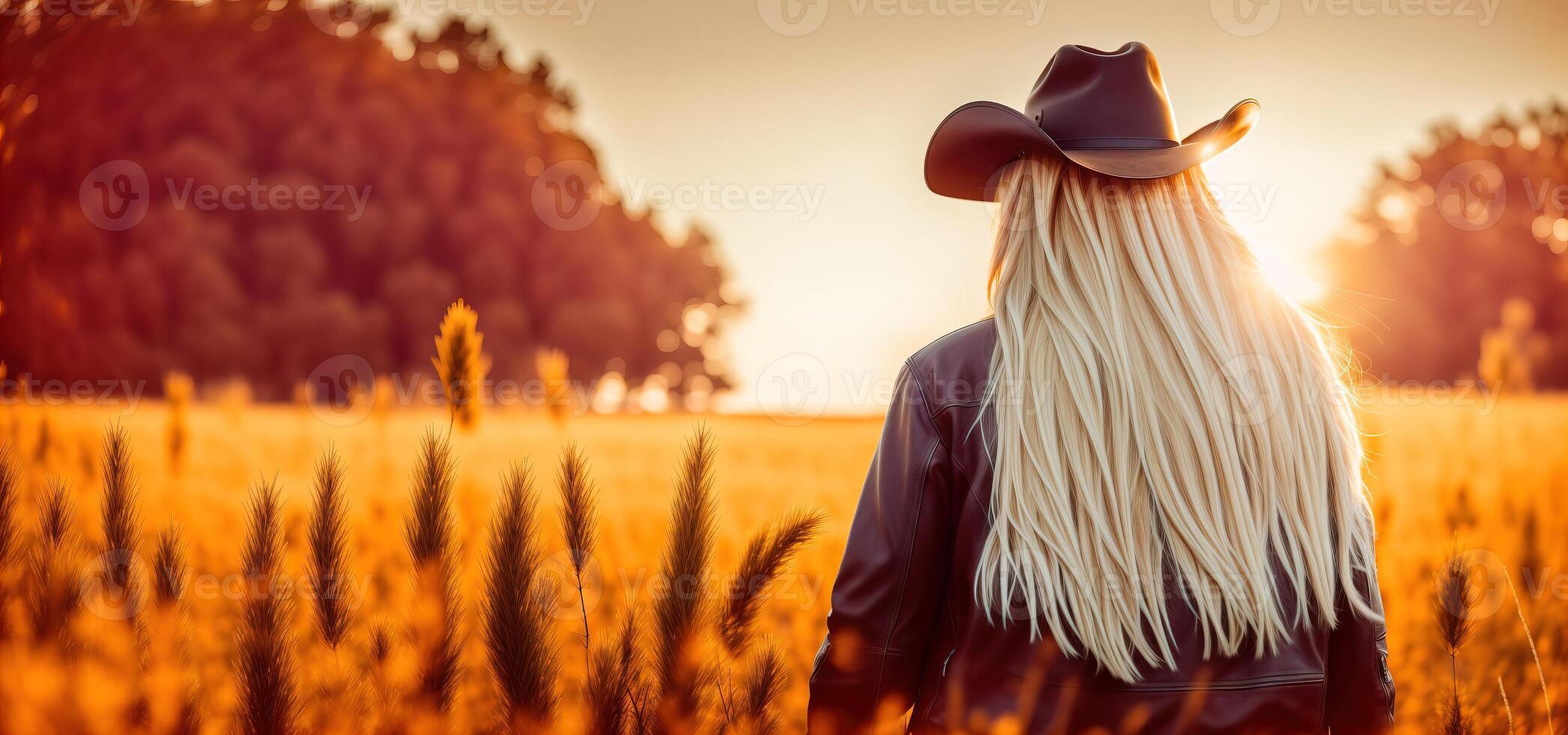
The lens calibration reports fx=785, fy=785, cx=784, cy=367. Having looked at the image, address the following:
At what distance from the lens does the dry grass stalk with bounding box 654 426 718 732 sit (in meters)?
1.13

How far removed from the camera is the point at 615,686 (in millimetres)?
1180

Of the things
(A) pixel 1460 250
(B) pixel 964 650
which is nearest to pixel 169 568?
(B) pixel 964 650

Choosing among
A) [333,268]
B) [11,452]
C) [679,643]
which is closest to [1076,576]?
[679,643]

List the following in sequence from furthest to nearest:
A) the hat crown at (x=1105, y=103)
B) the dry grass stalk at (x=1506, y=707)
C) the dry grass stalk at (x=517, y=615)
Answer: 1. the dry grass stalk at (x=1506, y=707)
2. the hat crown at (x=1105, y=103)
3. the dry grass stalk at (x=517, y=615)

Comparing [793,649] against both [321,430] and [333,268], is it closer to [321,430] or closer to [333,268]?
[321,430]

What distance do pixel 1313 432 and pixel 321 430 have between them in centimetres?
229

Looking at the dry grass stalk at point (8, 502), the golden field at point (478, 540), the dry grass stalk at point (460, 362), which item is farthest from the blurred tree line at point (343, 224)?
the dry grass stalk at point (460, 362)

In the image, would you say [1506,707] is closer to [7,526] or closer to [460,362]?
[460,362]

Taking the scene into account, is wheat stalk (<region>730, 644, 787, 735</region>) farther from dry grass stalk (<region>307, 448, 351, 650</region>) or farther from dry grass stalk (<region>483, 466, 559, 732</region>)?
dry grass stalk (<region>307, 448, 351, 650</region>)

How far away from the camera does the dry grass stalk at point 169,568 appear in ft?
3.43

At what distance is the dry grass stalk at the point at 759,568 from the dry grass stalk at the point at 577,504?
0.22 meters

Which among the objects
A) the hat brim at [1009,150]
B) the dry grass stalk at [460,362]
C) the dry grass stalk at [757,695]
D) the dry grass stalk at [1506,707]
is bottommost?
the dry grass stalk at [1506,707]

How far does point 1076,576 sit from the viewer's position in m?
0.99

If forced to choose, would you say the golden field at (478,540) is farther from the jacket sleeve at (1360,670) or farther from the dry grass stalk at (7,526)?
the jacket sleeve at (1360,670)
